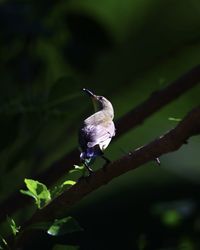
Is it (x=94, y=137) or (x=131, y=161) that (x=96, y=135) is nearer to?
(x=94, y=137)

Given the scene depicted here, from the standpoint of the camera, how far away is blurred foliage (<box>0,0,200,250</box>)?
2543mm

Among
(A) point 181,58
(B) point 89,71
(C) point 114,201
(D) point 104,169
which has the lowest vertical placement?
(C) point 114,201

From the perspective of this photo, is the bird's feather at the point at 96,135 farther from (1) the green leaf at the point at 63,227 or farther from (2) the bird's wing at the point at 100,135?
(1) the green leaf at the point at 63,227

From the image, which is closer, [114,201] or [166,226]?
[166,226]

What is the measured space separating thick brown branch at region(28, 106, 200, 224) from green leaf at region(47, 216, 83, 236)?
0.13 m

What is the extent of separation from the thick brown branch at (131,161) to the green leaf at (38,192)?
3cm

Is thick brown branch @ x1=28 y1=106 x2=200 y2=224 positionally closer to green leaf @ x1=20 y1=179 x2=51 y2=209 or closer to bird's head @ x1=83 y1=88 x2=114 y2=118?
green leaf @ x1=20 y1=179 x2=51 y2=209

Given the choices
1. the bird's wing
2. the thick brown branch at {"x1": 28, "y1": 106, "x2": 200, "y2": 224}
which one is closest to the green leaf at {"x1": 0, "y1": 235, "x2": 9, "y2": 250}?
the thick brown branch at {"x1": 28, "y1": 106, "x2": 200, "y2": 224}

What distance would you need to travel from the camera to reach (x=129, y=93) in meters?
4.56

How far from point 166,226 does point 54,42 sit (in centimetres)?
114

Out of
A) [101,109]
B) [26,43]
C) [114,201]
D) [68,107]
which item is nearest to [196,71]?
[101,109]

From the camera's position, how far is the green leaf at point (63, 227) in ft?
5.95

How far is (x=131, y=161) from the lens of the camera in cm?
186

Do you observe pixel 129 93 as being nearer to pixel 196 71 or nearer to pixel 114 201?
pixel 114 201
